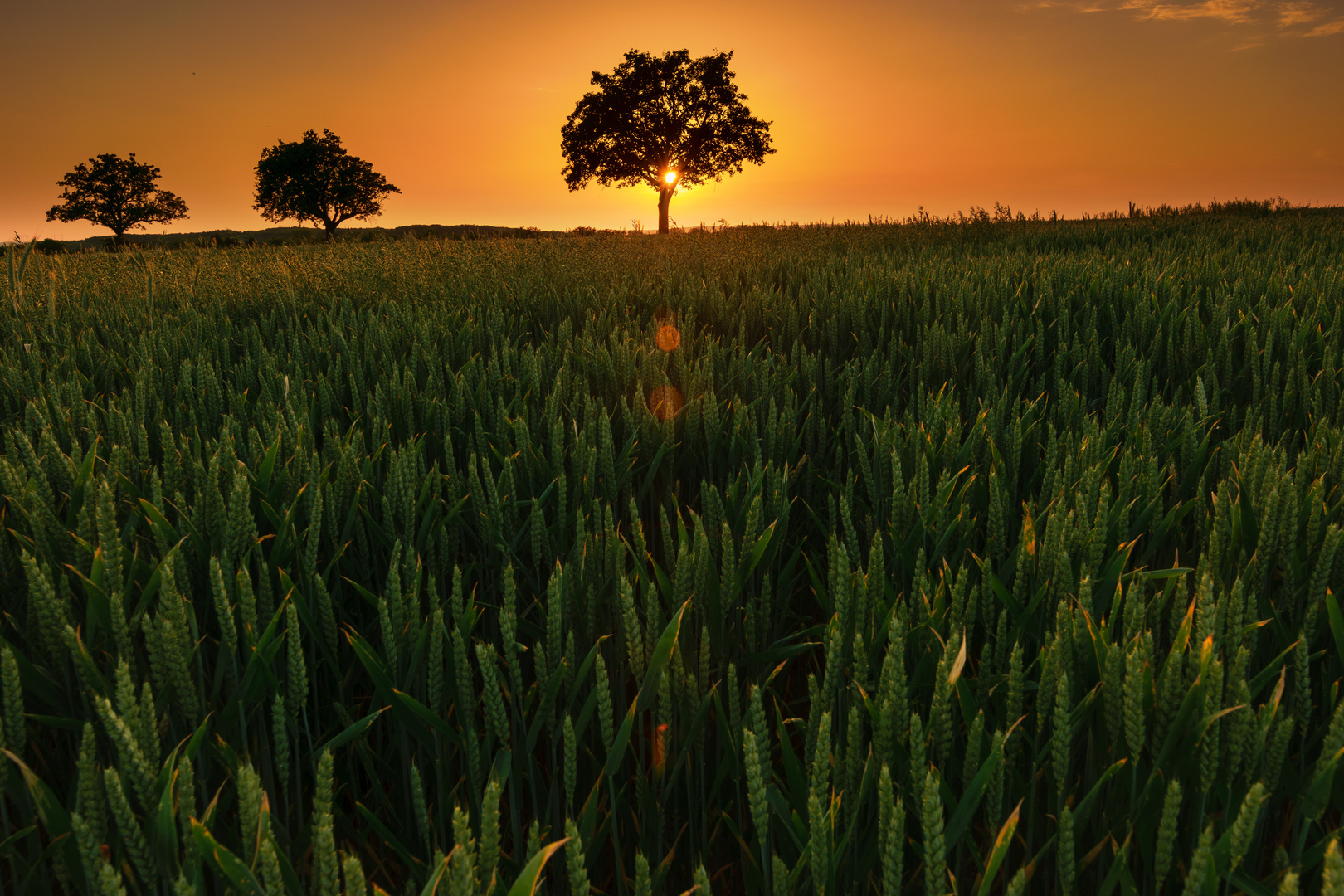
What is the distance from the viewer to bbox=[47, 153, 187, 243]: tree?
153 ft

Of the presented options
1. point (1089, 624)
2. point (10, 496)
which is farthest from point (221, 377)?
point (1089, 624)

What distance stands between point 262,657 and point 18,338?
105 inches

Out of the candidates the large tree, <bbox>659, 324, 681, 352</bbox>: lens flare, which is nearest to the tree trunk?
the large tree

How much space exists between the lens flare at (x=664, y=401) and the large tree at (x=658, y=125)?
1177 inches

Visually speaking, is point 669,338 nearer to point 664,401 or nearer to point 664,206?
point 664,401

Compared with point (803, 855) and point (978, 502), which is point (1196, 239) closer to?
point (978, 502)

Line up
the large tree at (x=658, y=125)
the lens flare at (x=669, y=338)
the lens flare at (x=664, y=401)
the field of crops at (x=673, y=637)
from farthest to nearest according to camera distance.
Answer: the large tree at (x=658, y=125) < the lens flare at (x=669, y=338) < the lens flare at (x=664, y=401) < the field of crops at (x=673, y=637)

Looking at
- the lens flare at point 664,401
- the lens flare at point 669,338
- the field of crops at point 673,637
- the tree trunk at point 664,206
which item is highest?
the tree trunk at point 664,206

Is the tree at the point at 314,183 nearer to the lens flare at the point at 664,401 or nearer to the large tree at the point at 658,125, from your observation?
the large tree at the point at 658,125

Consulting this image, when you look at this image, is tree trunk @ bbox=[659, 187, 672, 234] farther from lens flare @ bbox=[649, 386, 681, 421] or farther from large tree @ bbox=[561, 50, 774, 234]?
lens flare @ bbox=[649, 386, 681, 421]

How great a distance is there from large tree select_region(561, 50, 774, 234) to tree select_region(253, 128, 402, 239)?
1731 centimetres

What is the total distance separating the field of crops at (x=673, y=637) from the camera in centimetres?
64

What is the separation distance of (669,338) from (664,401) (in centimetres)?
91

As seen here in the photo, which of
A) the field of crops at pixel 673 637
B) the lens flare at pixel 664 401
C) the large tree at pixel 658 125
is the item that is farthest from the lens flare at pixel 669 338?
the large tree at pixel 658 125
